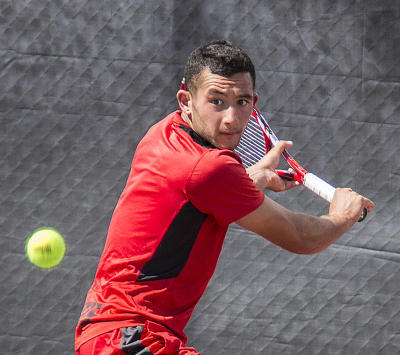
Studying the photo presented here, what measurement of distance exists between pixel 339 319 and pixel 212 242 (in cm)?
165

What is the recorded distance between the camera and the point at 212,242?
2285 mm

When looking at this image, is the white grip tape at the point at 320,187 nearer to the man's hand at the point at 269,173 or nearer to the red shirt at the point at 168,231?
the man's hand at the point at 269,173

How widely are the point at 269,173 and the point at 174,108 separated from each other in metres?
0.96

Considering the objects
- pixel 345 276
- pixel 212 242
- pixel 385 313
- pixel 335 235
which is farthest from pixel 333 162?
pixel 212 242

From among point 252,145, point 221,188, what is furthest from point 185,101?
point 252,145

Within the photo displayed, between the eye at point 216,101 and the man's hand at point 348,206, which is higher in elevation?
the eye at point 216,101

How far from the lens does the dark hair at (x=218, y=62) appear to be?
2.37 meters

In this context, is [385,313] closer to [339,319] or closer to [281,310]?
[339,319]

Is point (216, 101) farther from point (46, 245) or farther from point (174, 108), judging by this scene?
point (46, 245)

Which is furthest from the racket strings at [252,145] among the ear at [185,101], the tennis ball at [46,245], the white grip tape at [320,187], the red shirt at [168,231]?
the tennis ball at [46,245]

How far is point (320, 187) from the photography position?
9.22 feet

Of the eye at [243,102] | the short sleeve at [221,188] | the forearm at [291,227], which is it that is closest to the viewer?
the short sleeve at [221,188]

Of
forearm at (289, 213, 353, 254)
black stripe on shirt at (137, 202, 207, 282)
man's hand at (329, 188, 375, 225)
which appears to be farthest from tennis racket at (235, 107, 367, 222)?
black stripe on shirt at (137, 202, 207, 282)

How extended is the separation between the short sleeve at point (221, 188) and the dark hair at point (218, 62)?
30 centimetres
